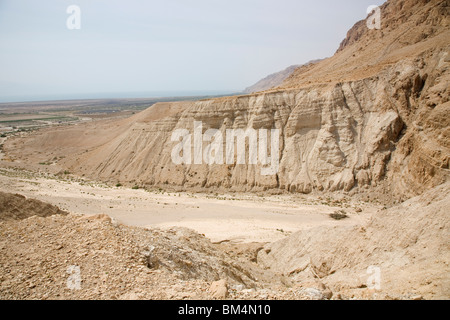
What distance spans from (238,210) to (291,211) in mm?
4023

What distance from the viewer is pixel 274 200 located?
2669 centimetres

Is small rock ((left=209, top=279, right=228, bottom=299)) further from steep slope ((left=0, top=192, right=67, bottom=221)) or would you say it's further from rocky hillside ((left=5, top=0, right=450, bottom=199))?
rocky hillside ((left=5, top=0, right=450, bottom=199))

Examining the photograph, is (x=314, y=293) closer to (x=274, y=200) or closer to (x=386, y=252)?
(x=386, y=252)

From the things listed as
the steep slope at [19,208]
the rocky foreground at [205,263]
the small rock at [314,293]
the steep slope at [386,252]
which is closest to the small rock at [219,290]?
the rocky foreground at [205,263]

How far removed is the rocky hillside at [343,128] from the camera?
2347 centimetres

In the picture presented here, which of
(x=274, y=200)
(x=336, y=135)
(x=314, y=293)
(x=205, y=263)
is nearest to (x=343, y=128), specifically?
(x=336, y=135)

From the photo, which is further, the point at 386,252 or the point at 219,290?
the point at 386,252

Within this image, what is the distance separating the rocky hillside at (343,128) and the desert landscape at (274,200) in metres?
0.12

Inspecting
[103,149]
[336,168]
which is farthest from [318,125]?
[103,149]

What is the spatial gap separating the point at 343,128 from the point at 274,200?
9.05 m

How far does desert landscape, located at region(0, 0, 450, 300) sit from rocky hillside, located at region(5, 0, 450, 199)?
4.8 inches

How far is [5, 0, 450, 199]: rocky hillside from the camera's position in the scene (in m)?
23.5

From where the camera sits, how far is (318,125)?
95.8 feet

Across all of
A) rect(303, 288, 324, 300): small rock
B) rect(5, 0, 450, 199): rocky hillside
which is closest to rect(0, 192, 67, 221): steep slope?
rect(303, 288, 324, 300): small rock
